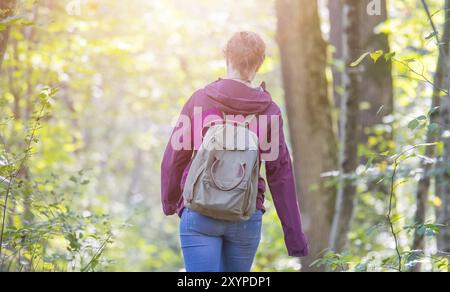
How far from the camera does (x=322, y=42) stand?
8.34 meters

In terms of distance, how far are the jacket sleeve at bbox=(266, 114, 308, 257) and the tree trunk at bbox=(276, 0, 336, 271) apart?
4330mm

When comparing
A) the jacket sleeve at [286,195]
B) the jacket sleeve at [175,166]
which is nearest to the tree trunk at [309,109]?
the jacket sleeve at [286,195]

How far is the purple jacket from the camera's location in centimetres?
372

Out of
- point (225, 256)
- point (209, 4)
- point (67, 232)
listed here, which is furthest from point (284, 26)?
point (209, 4)

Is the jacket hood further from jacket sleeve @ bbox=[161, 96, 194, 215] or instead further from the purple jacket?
jacket sleeve @ bbox=[161, 96, 194, 215]

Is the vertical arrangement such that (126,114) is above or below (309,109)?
below

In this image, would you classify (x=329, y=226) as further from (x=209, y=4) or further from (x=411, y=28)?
(x=209, y=4)

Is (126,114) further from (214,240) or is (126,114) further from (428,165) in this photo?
(214,240)

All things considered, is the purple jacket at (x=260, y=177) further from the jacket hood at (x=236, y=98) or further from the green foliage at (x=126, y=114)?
the green foliage at (x=126, y=114)

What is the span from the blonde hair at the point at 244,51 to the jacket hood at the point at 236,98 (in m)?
0.09

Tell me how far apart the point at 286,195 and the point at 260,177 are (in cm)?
18

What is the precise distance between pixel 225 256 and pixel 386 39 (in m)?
6.57

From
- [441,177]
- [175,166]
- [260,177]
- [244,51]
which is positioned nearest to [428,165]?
[441,177]

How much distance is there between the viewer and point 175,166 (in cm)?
379
